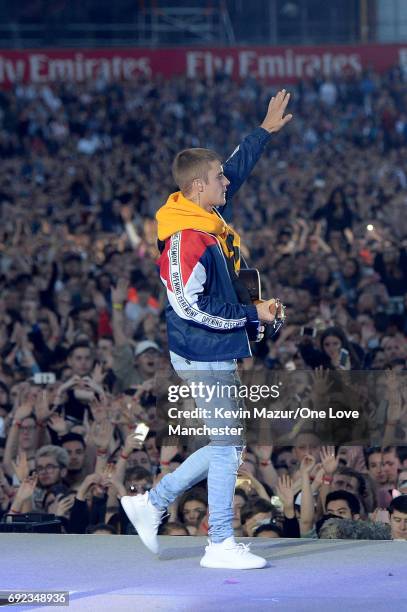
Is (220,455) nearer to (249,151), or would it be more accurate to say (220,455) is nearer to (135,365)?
(249,151)

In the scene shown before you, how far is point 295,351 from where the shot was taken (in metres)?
10.1

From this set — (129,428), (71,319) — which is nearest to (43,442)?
(129,428)

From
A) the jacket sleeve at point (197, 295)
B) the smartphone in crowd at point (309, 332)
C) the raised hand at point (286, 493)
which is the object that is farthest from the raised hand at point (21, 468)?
the smartphone in crowd at point (309, 332)

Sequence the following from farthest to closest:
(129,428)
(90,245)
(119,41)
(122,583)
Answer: (119,41), (90,245), (129,428), (122,583)

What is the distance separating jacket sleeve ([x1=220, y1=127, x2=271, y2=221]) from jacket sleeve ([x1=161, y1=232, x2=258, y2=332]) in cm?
53

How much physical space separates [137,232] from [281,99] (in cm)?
1136

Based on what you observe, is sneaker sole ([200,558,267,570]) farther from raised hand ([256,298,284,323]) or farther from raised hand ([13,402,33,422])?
raised hand ([13,402,33,422])

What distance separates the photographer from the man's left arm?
5875mm

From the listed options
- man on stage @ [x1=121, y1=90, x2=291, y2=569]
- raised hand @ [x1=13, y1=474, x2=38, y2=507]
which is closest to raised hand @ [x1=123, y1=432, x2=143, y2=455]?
raised hand @ [x1=13, y1=474, x2=38, y2=507]

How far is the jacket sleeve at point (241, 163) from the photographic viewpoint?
5867mm

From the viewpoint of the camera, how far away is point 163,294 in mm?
13109

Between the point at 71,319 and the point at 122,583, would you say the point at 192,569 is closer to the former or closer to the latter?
the point at 122,583

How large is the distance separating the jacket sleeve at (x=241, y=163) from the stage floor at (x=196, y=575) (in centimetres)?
149

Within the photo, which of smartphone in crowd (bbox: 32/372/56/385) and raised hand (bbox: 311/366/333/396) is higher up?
raised hand (bbox: 311/366/333/396)
